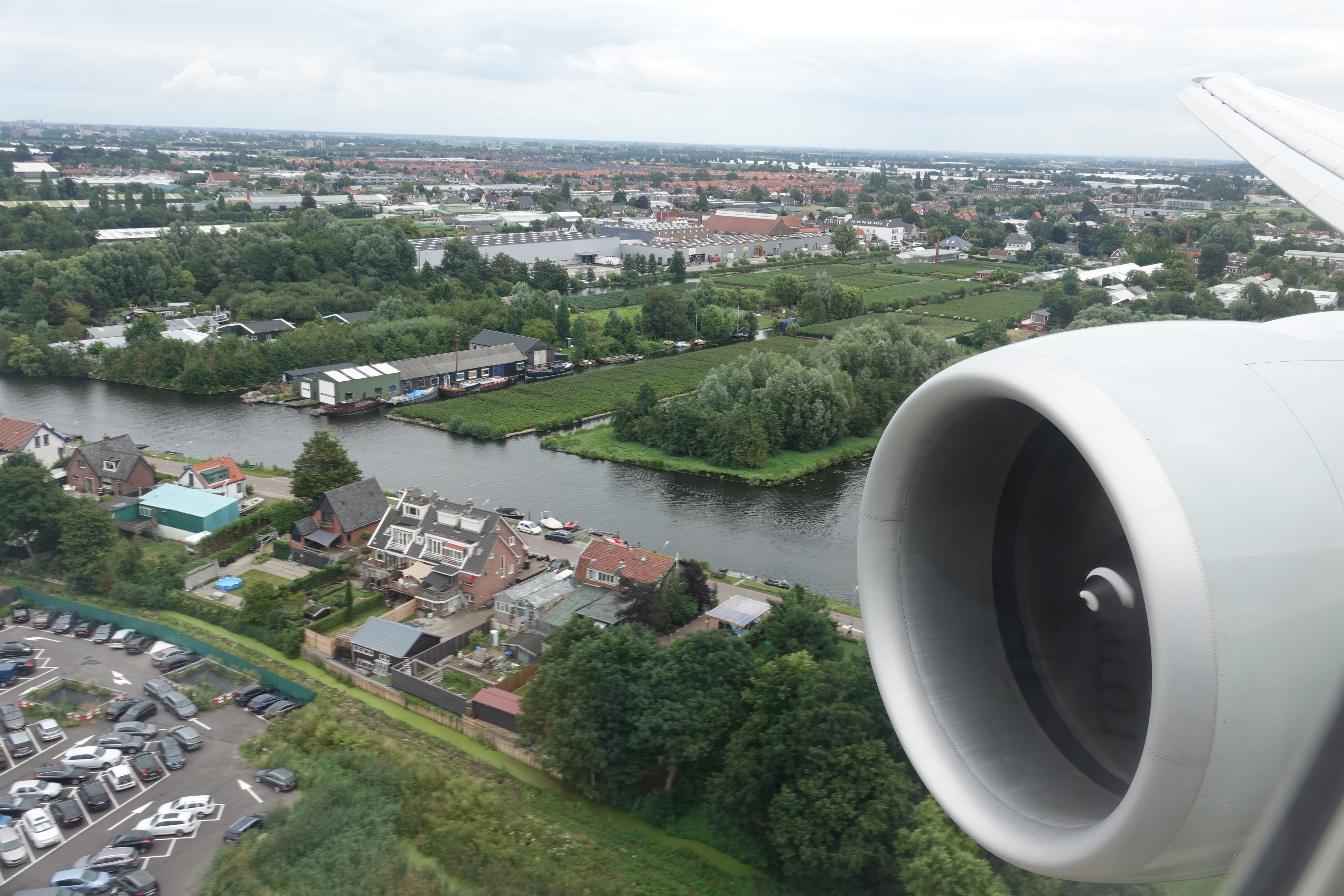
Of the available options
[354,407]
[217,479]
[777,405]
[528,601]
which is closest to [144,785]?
[528,601]

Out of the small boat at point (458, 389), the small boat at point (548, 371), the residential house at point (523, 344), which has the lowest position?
the small boat at point (458, 389)

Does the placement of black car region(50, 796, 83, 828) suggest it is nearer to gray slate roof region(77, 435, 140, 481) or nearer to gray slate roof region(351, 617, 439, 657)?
gray slate roof region(351, 617, 439, 657)

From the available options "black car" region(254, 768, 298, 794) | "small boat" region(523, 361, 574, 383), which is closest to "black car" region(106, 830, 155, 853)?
"black car" region(254, 768, 298, 794)

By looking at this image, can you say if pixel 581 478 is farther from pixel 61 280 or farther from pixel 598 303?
pixel 61 280

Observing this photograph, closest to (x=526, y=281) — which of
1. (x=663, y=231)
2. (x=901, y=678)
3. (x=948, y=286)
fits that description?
(x=663, y=231)

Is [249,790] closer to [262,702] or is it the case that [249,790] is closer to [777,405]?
[262,702]

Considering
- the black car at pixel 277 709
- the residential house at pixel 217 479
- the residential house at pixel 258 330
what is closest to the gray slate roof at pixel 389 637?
the black car at pixel 277 709

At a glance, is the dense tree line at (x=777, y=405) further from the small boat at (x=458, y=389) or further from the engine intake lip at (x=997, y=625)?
the engine intake lip at (x=997, y=625)
